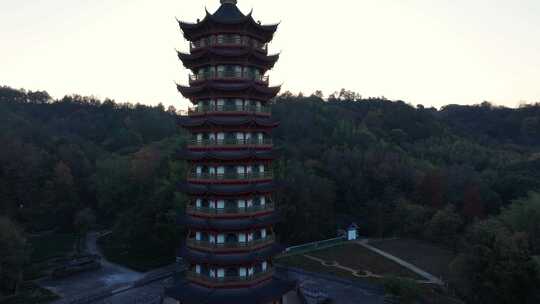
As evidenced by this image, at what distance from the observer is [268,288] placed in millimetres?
30656

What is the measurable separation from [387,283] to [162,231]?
29.3m

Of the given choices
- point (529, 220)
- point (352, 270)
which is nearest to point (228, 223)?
point (352, 270)

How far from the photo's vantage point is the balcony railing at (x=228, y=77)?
3034cm

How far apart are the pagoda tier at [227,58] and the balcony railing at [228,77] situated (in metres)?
0.74

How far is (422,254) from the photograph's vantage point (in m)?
51.4

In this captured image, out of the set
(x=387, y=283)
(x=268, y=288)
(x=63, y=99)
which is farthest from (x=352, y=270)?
(x=63, y=99)

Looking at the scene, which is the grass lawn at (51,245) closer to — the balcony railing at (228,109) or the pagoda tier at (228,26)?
the balcony railing at (228,109)

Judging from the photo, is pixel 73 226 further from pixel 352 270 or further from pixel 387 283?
pixel 387 283

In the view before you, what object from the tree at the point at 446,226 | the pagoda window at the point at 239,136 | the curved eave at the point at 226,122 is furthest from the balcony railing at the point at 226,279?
the tree at the point at 446,226

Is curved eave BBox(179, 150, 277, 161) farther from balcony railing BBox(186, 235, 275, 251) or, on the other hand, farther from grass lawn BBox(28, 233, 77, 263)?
grass lawn BBox(28, 233, 77, 263)

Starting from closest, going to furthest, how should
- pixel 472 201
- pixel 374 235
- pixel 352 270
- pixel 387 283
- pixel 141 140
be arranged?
pixel 387 283 < pixel 352 270 < pixel 472 201 < pixel 374 235 < pixel 141 140

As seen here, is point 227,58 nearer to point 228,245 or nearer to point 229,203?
point 229,203

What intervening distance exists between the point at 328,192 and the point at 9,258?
41.9 meters

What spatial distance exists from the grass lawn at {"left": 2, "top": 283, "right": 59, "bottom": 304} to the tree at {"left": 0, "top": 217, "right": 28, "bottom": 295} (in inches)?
47.0
